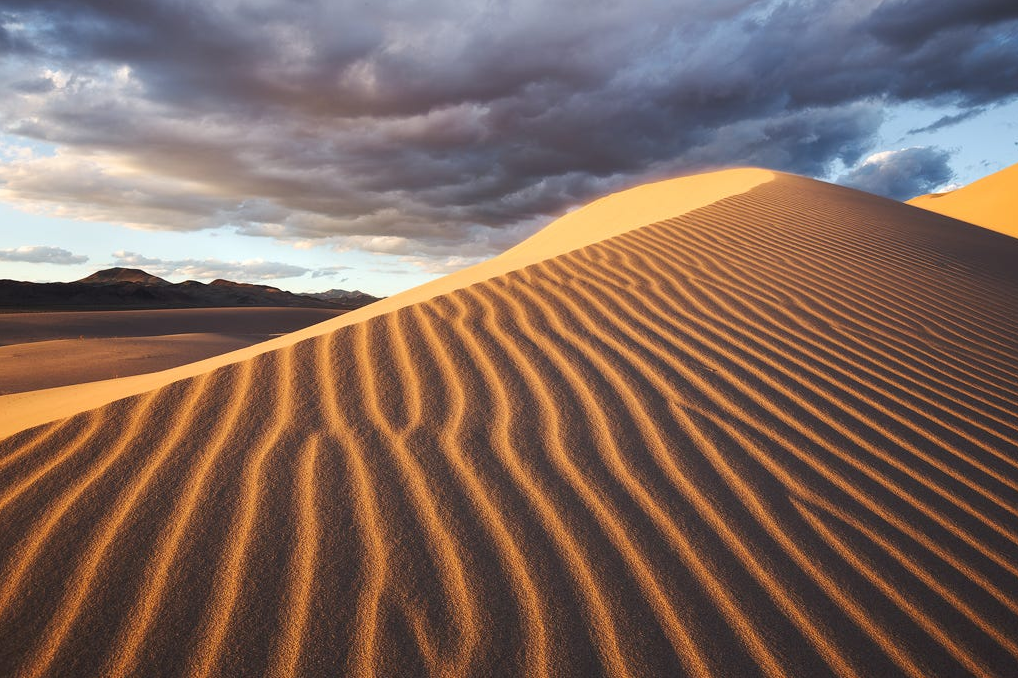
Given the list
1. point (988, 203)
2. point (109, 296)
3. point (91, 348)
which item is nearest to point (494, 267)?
point (91, 348)

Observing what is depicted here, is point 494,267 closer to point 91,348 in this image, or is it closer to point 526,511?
point 526,511

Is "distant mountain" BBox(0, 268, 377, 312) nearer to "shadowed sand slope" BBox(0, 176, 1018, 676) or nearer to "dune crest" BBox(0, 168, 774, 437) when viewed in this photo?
"dune crest" BBox(0, 168, 774, 437)

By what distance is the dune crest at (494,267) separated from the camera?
3.04m

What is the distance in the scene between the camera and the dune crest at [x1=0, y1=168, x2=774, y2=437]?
304 centimetres

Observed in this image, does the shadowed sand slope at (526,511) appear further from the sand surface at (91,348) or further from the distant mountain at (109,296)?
the distant mountain at (109,296)

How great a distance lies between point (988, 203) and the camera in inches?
1025

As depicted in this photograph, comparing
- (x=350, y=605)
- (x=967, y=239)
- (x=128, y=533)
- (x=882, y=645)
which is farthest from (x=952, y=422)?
(x=967, y=239)

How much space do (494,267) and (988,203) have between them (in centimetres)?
2985

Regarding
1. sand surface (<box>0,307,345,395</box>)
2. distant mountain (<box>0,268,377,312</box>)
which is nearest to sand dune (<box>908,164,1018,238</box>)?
sand surface (<box>0,307,345,395</box>)

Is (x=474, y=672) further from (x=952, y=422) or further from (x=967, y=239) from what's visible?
(x=967, y=239)

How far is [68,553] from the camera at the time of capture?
6.04 ft

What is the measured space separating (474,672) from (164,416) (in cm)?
178

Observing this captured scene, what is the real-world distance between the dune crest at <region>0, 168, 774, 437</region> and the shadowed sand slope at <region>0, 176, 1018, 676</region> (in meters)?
0.36

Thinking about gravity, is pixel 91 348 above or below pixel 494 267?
below
